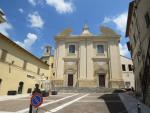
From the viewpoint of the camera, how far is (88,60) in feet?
117

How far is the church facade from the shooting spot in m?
34.4

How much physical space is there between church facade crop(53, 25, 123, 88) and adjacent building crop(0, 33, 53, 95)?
23.3 feet

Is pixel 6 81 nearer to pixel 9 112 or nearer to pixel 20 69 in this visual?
pixel 20 69

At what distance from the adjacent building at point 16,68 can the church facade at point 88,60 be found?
280 inches

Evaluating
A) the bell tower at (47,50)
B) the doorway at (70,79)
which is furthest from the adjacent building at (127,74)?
the bell tower at (47,50)

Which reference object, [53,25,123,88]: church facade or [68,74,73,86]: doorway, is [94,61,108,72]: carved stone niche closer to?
[53,25,123,88]: church facade

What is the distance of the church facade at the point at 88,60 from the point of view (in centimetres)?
3441

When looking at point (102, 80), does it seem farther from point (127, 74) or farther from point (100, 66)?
point (127, 74)

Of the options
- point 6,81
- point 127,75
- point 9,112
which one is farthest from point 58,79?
point 9,112

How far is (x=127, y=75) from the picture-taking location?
1661 inches

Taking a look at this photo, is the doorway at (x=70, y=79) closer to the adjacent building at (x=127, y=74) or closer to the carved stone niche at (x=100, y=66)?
the carved stone niche at (x=100, y=66)

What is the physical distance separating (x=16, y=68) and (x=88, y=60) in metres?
17.0

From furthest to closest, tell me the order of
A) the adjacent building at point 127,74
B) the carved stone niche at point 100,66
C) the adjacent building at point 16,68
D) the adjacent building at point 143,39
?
the adjacent building at point 127,74 < the carved stone niche at point 100,66 < the adjacent building at point 16,68 < the adjacent building at point 143,39

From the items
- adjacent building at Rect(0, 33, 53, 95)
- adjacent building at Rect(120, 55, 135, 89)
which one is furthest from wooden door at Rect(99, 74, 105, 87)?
adjacent building at Rect(0, 33, 53, 95)
